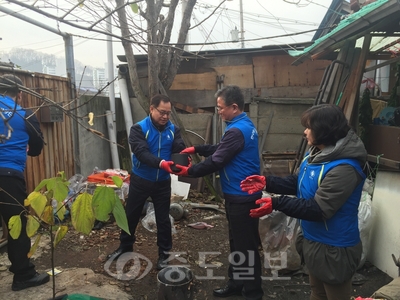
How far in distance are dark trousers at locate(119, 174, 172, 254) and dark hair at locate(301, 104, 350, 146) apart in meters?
2.13

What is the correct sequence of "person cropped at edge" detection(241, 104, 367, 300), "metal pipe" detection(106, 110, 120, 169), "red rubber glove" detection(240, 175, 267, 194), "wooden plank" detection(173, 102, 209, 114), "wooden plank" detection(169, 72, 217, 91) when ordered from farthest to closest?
"wooden plank" detection(169, 72, 217, 91)
"wooden plank" detection(173, 102, 209, 114)
"metal pipe" detection(106, 110, 120, 169)
"red rubber glove" detection(240, 175, 267, 194)
"person cropped at edge" detection(241, 104, 367, 300)

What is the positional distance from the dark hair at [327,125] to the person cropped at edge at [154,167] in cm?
184

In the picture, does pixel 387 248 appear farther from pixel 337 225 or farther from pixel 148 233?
pixel 148 233

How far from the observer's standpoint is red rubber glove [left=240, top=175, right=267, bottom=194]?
8.50ft

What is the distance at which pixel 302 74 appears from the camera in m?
7.90

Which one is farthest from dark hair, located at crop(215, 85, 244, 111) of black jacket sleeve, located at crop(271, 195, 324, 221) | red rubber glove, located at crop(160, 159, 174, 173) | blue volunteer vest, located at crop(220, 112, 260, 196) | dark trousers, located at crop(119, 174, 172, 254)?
dark trousers, located at crop(119, 174, 172, 254)

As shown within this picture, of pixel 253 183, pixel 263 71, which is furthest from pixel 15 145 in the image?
pixel 263 71

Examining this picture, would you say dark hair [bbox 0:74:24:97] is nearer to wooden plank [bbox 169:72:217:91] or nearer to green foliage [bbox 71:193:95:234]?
green foliage [bbox 71:193:95:234]

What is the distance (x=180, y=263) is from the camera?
4141 mm

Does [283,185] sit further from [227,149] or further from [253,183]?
[227,149]

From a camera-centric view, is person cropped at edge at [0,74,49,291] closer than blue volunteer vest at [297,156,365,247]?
No

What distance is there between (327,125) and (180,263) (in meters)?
2.73

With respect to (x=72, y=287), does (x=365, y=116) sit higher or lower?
higher

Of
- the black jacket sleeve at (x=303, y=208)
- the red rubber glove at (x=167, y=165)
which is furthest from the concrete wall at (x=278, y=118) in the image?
the black jacket sleeve at (x=303, y=208)
